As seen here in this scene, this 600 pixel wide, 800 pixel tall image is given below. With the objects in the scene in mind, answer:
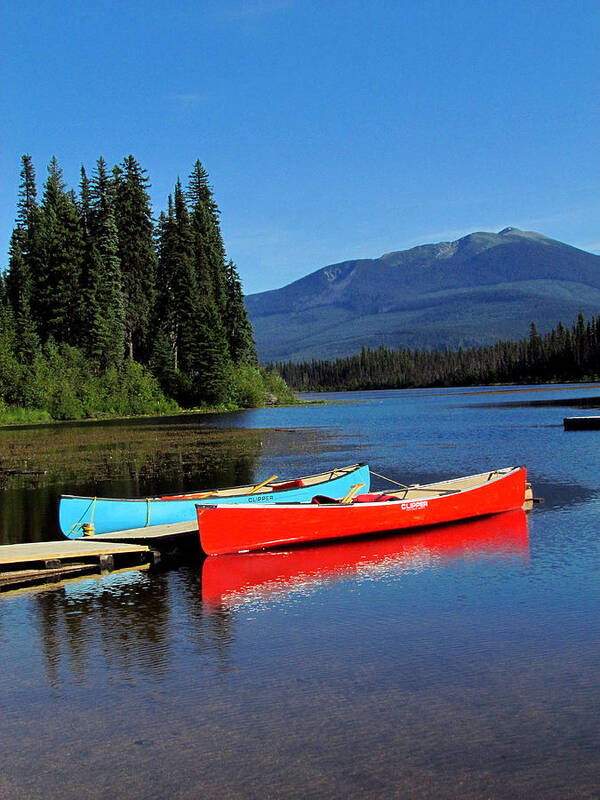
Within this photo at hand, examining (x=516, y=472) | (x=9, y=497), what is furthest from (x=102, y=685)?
(x=9, y=497)

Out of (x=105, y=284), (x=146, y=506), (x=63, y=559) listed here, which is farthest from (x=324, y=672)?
(x=105, y=284)

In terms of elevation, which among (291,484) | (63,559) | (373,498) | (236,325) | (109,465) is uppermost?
(236,325)

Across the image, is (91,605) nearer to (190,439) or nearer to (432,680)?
(432,680)

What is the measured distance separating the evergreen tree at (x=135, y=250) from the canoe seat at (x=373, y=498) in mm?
78835

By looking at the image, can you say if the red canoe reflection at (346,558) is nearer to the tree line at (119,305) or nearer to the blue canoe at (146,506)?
the blue canoe at (146,506)

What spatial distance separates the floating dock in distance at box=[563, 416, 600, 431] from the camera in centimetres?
5144

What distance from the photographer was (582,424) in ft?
171

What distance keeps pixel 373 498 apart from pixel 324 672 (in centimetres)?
1082

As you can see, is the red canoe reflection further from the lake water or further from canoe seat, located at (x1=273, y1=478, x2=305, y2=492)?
canoe seat, located at (x1=273, y1=478, x2=305, y2=492)

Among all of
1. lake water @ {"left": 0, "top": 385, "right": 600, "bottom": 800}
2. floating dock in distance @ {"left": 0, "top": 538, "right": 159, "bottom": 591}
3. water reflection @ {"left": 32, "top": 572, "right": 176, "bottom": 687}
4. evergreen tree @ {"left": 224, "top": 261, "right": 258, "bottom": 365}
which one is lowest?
lake water @ {"left": 0, "top": 385, "right": 600, "bottom": 800}

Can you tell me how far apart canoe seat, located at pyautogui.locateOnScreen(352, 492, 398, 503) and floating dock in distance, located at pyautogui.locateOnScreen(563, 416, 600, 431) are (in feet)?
104

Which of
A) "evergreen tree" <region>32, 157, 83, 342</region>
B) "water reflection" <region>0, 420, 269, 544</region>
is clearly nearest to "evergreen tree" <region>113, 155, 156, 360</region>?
"evergreen tree" <region>32, 157, 83, 342</region>

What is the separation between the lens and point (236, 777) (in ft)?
28.5

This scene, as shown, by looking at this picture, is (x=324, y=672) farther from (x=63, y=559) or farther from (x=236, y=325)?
(x=236, y=325)
